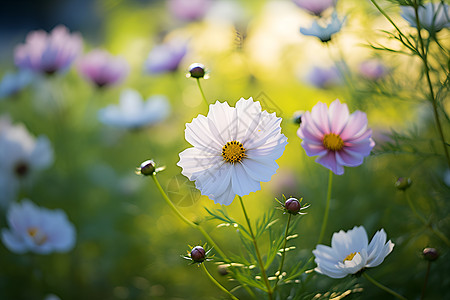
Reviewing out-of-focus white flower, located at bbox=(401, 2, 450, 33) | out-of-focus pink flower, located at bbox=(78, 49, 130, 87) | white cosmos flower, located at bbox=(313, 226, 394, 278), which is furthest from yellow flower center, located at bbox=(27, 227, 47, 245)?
out-of-focus white flower, located at bbox=(401, 2, 450, 33)

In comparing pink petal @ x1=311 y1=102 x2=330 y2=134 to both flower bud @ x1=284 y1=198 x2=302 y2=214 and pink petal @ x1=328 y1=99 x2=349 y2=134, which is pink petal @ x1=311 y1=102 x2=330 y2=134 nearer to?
pink petal @ x1=328 y1=99 x2=349 y2=134

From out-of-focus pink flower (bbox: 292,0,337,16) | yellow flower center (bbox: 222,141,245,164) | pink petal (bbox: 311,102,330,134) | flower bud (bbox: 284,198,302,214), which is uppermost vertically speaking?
out-of-focus pink flower (bbox: 292,0,337,16)

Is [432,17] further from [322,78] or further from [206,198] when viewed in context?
[206,198]

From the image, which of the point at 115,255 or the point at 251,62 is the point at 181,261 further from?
the point at 251,62

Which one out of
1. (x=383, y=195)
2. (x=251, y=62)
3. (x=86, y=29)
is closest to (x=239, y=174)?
(x=383, y=195)

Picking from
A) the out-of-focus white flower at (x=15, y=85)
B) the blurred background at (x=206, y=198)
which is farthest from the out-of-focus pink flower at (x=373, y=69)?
the out-of-focus white flower at (x=15, y=85)

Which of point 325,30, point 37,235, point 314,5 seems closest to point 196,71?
point 325,30
